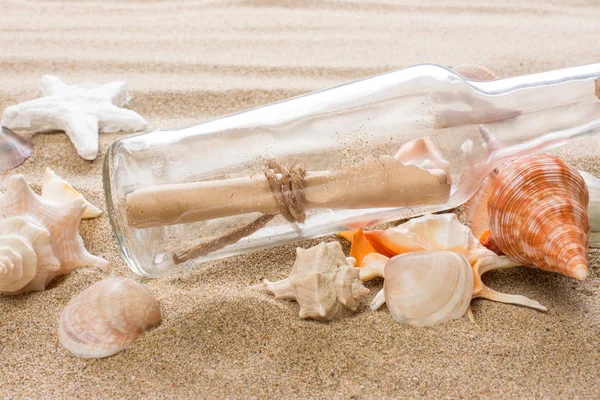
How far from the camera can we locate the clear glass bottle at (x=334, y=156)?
3.59 feet

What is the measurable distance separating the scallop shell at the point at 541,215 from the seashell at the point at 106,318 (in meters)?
0.62

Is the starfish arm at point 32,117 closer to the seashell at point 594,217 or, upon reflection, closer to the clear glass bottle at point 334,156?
the clear glass bottle at point 334,156

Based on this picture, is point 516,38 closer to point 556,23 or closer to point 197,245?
point 556,23

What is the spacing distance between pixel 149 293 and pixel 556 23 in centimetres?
198

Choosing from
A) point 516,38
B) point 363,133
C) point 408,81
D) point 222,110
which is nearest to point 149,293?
point 363,133

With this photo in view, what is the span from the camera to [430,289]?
1047 millimetres

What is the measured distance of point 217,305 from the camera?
1124 mm

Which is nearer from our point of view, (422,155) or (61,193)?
(422,155)

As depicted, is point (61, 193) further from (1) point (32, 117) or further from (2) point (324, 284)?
(2) point (324, 284)

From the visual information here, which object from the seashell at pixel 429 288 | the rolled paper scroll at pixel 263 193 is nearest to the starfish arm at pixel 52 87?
the rolled paper scroll at pixel 263 193

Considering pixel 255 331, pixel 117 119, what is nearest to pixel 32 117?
pixel 117 119

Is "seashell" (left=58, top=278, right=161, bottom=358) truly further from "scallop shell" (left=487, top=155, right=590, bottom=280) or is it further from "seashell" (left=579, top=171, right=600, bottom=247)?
"seashell" (left=579, top=171, right=600, bottom=247)

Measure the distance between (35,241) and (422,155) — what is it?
2.32 ft

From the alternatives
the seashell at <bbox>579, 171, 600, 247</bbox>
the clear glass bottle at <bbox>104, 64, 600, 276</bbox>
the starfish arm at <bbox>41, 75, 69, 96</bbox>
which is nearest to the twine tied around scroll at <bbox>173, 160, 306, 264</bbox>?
the clear glass bottle at <bbox>104, 64, 600, 276</bbox>
